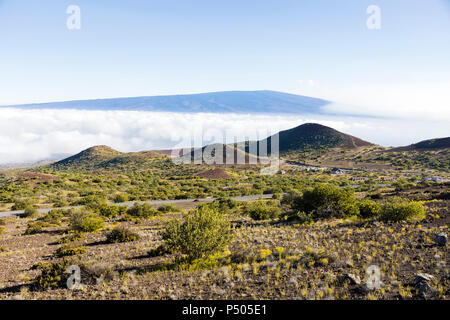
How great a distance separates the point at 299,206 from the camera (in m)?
17.9

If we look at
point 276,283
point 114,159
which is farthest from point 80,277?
point 114,159

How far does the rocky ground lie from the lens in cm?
666

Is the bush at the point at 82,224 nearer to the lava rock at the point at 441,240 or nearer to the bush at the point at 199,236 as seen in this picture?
the bush at the point at 199,236

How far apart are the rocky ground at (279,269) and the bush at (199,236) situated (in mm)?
525

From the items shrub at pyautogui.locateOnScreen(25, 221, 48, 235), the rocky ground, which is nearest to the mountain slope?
shrub at pyautogui.locateOnScreen(25, 221, 48, 235)

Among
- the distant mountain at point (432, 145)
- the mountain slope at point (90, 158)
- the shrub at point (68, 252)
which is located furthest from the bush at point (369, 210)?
the mountain slope at point (90, 158)

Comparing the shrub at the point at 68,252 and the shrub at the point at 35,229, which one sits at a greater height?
the shrub at the point at 68,252

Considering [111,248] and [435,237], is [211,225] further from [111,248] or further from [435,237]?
[435,237]

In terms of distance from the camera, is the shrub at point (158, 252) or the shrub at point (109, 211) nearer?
the shrub at point (158, 252)

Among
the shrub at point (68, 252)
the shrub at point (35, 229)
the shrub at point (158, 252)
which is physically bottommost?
the shrub at point (35, 229)

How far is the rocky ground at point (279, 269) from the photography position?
262 inches

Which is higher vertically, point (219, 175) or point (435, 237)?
point (435, 237)

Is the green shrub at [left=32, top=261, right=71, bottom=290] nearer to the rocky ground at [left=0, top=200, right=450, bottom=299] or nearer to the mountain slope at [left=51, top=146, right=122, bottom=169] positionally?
the rocky ground at [left=0, top=200, right=450, bottom=299]
